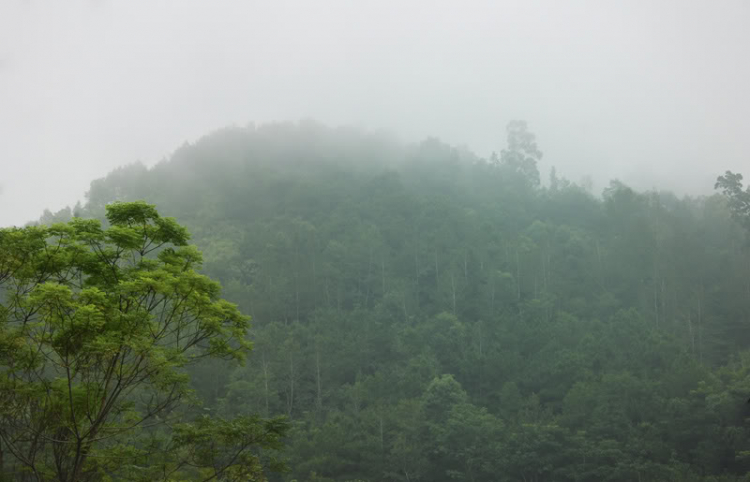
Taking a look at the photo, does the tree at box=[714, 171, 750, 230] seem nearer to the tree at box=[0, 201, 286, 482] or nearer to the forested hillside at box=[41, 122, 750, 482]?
the forested hillside at box=[41, 122, 750, 482]

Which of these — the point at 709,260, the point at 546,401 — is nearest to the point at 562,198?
the point at 709,260

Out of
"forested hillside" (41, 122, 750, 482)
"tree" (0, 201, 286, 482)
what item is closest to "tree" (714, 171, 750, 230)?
"forested hillside" (41, 122, 750, 482)

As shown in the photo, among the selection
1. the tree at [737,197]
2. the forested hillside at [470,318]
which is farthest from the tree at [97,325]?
the tree at [737,197]

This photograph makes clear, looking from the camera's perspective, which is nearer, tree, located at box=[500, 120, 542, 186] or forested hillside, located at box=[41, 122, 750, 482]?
forested hillside, located at box=[41, 122, 750, 482]

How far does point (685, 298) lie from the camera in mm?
52531

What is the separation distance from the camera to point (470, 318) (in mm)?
54312

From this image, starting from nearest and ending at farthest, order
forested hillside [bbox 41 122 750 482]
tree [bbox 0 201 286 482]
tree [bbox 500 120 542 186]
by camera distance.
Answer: tree [bbox 0 201 286 482]
forested hillside [bbox 41 122 750 482]
tree [bbox 500 120 542 186]

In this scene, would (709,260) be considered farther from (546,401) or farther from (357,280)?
(357,280)

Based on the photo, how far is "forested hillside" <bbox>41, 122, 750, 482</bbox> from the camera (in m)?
34.4

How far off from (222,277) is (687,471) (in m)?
40.5

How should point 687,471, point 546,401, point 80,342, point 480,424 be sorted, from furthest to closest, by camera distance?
point 546,401 < point 480,424 < point 687,471 < point 80,342

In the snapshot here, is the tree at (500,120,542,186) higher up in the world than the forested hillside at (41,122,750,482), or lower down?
higher up

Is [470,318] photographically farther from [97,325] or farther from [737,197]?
[97,325]

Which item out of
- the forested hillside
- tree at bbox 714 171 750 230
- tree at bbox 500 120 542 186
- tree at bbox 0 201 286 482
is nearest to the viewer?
tree at bbox 0 201 286 482
